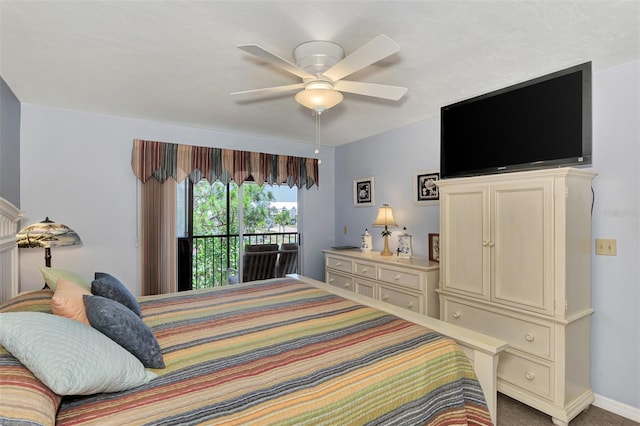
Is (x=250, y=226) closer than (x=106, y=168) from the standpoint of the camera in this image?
No

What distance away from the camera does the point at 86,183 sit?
3266mm

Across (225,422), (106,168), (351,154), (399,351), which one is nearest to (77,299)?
(225,422)

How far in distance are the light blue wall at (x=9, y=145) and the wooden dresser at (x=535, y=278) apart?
12.0ft

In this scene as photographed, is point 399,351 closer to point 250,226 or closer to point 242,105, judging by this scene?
point 242,105

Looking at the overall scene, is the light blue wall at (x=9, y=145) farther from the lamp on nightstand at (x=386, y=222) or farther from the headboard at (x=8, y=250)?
the lamp on nightstand at (x=386, y=222)

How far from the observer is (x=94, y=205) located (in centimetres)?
330

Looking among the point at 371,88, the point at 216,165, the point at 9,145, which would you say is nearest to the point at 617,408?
the point at 371,88

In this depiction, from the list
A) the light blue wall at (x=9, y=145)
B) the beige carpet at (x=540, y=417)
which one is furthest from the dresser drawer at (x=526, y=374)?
the light blue wall at (x=9, y=145)

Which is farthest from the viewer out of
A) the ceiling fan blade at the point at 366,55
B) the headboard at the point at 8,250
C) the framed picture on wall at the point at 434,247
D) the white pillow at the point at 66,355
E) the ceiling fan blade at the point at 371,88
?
the framed picture on wall at the point at 434,247

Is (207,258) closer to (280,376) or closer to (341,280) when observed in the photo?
(341,280)

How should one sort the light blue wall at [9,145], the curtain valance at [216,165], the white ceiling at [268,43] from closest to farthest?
the white ceiling at [268,43] < the light blue wall at [9,145] < the curtain valance at [216,165]

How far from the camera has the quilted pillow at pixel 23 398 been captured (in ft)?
2.76

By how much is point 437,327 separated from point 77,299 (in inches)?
73.4

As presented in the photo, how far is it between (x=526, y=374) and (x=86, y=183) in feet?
13.9
